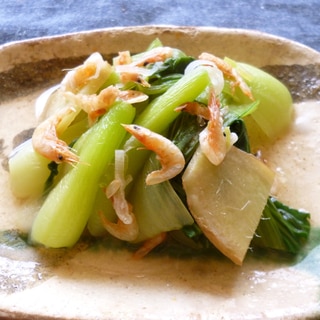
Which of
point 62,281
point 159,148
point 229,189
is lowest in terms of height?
point 62,281

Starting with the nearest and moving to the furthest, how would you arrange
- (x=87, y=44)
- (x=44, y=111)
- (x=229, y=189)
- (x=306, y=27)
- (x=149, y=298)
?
1. (x=149, y=298)
2. (x=229, y=189)
3. (x=44, y=111)
4. (x=87, y=44)
5. (x=306, y=27)

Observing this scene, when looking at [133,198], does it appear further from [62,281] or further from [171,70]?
[171,70]

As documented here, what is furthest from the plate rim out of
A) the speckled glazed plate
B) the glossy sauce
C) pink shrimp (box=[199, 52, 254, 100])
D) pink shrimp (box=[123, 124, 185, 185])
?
pink shrimp (box=[123, 124, 185, 185])

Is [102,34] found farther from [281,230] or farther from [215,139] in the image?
[281,230]

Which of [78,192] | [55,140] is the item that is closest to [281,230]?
[78,192]

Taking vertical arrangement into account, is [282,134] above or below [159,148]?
below

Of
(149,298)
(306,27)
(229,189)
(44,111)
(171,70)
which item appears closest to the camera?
(149,298)

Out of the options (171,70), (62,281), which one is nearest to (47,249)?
(62,281)

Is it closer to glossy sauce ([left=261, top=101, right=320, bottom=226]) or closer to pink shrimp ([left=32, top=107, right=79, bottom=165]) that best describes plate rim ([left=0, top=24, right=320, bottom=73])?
glossy sauce ([left=261, top=101, right=320, bottom=226])
